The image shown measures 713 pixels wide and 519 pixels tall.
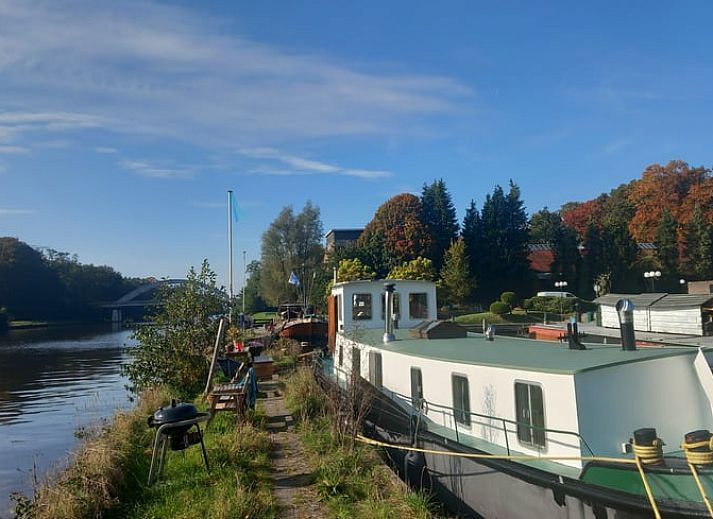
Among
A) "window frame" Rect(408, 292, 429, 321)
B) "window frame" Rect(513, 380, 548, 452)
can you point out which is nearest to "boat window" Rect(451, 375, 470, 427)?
"window frame" Rect(513, 380, 548, 452)

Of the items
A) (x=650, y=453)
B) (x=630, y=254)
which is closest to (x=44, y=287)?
(x=630, y=254)

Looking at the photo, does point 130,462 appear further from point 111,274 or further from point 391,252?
point 111,274

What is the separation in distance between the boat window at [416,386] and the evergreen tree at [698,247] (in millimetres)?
51192

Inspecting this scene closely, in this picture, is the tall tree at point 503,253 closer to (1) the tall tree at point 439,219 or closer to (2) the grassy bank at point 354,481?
(1) the tall tree at point 439,219

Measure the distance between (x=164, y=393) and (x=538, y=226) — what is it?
199ft

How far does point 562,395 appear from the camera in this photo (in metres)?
7.63

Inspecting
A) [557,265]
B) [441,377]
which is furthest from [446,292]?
A: [441,377]

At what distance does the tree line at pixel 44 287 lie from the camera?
307ft

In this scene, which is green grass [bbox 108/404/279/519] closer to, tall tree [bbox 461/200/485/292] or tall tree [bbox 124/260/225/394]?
tall tree [bbox 124/260/225/394]

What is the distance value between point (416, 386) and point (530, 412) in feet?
11.1

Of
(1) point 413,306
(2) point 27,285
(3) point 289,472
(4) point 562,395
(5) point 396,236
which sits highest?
(5) point 396,236

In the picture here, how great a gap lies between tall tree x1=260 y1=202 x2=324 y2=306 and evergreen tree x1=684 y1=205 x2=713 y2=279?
37008 millimetres

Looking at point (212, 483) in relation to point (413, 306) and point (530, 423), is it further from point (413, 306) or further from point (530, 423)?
point (413, 306)

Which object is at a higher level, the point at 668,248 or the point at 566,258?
the point at 668,248
